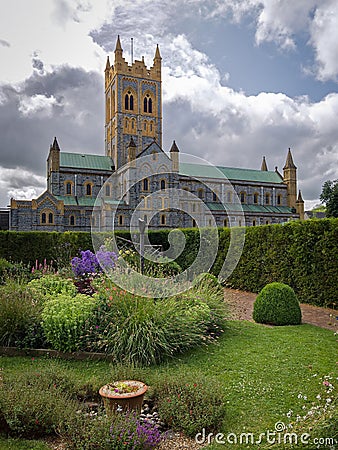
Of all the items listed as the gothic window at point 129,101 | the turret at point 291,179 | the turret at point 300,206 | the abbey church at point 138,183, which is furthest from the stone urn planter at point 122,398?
the turret at point 291,179

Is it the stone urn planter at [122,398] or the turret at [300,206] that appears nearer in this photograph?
the stone urn planter at [122,398]

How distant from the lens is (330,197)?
35812mm

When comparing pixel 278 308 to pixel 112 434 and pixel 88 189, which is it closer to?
pixel 112 434

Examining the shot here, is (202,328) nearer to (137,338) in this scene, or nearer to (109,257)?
(137,338)

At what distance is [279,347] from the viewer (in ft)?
20.2

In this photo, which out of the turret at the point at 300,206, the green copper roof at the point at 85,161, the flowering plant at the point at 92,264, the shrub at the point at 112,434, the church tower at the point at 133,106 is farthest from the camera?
the turret at the point at 300,206

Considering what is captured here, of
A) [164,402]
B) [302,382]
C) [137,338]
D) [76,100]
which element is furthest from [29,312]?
[76,100]

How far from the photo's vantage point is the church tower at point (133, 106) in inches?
1896

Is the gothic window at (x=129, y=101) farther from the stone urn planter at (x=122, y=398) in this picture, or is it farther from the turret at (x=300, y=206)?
the stone urn planter at (x=122, y=398)

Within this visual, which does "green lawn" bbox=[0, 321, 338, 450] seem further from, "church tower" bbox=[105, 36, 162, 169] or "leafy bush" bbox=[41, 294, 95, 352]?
"church tower" bbox=[105, 36, 162, 169]

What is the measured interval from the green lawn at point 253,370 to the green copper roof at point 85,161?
127 feet

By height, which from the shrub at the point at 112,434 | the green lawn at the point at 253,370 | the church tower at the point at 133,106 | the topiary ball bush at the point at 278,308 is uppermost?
the church tower at the point at 133,106

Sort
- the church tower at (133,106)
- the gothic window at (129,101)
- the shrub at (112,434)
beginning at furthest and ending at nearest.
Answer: the gothic window at (129,101), the church tower at (133,106), the shrub at (112,434)

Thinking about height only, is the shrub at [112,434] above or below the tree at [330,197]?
below
